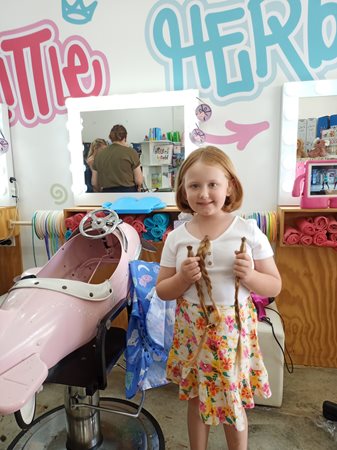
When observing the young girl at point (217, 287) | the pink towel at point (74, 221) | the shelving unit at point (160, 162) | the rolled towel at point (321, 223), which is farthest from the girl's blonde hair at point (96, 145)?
the rolled towel at point (321, 223)

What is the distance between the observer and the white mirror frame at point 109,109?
65.6 inches

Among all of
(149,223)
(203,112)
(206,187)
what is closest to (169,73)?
(203,112)

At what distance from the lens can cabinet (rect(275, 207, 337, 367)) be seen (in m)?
1.65

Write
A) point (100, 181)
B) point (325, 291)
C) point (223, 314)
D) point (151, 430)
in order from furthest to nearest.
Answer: point (100, 181), point (325, 291), point (151, 430), point (223, 314)

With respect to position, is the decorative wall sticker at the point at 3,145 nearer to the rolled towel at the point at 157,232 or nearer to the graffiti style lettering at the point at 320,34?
the rolled towel at the point at 157,232

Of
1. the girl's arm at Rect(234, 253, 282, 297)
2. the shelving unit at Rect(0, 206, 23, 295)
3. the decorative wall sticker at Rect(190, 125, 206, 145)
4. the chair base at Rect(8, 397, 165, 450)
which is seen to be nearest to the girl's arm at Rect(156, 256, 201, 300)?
the girl's arm at Rect(234, 253, 282, 297)

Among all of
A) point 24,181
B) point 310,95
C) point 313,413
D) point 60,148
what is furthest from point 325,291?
point 24,181

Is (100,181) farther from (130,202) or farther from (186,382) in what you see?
(186,382)

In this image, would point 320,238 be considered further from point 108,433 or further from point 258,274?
point 108,433

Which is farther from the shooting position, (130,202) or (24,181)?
(24,181)

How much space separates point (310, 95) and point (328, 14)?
348 millimetres

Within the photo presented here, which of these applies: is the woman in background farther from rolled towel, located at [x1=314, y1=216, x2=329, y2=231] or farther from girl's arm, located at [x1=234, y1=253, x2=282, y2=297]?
girl's arm, located at [x1=234, y1=253, x2=282, y2=297]

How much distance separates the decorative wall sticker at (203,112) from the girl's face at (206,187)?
88 centimetres

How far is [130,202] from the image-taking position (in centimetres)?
169
